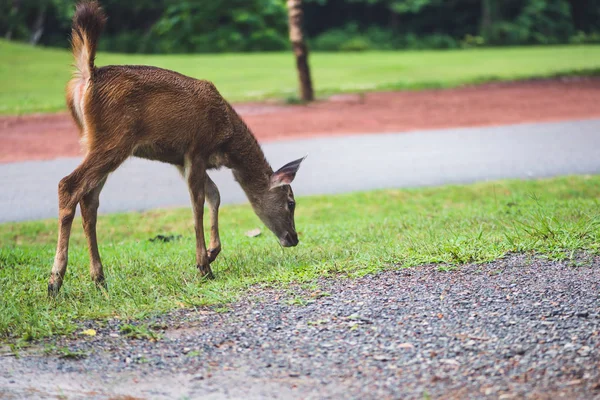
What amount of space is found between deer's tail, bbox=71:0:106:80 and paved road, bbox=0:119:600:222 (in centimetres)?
430

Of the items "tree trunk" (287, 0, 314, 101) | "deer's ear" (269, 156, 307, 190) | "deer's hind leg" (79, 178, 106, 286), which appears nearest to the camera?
"deer's hind leg" (79, 178, 106, 286)

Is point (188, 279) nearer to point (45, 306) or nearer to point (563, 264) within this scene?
point (45, 306)

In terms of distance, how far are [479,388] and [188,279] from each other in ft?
9.92

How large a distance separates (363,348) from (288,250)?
9.78 feet

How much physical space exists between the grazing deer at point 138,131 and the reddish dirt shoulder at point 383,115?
780 cm

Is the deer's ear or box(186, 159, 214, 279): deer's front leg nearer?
box(186, 159, 214, 279): deer's front leg

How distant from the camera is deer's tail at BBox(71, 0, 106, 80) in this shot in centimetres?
672

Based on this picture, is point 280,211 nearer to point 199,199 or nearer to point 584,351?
point 199,199

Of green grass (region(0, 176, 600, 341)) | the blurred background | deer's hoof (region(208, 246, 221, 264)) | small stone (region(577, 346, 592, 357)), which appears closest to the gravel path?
small stone (region(577, 346, 592, 357))

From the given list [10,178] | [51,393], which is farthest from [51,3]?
[51,393]

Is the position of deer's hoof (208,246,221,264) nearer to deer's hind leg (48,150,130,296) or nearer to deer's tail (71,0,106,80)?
deer's hind leg (48,150,130,296)

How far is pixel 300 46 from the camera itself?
764 inches

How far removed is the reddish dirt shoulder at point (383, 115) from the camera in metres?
16.2

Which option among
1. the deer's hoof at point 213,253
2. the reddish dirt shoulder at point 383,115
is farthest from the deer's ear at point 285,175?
the reddish dirt shoulder at point 383,115
